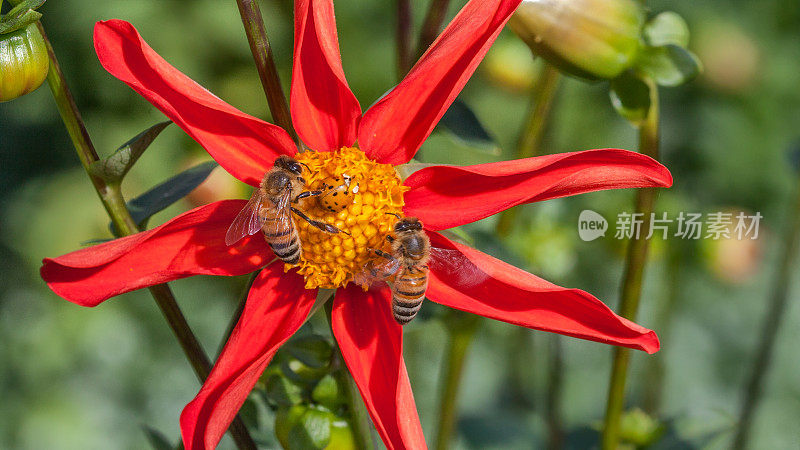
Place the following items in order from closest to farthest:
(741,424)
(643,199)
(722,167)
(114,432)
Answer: (643,199) < (741,424) < (114,432) < (722,167)

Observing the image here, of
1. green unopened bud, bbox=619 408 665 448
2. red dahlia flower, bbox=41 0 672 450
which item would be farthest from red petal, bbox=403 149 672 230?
green unopened bud, bbox=619 408 665 448

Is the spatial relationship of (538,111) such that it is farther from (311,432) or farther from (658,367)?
(658,367)

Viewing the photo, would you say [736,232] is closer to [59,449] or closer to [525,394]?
[525,394]

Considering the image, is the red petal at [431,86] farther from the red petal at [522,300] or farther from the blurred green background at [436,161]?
the blurred green background at [436,161]

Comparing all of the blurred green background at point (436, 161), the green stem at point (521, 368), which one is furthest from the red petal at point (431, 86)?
the green stem at point (521, 368)

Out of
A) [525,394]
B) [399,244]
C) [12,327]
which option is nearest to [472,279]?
[399,244]

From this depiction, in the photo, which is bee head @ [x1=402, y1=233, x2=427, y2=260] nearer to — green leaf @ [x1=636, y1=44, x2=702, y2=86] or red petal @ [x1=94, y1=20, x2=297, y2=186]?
red petal @ [x1=94, y1=20, x2=297, y2=186]
